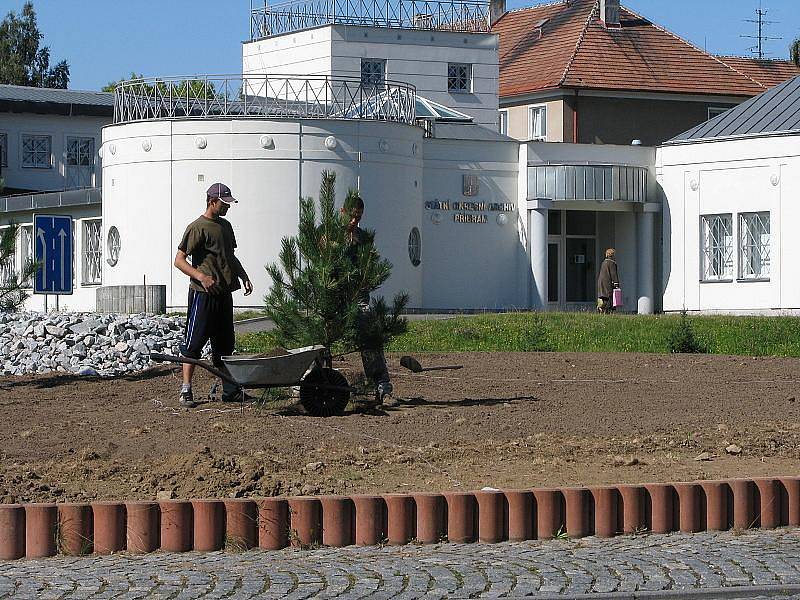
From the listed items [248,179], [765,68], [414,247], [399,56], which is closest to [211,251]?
[248,179]

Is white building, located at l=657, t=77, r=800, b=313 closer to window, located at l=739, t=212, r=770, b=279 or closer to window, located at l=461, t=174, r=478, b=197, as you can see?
window, located at l=739, t=212, r=770, b=279

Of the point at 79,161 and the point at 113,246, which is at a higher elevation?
the point at 79,161

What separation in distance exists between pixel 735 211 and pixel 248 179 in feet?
38.4

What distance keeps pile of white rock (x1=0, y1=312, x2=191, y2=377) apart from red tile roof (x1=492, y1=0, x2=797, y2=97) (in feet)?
121

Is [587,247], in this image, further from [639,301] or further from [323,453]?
[323,453]

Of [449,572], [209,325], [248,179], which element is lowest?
[449,572]

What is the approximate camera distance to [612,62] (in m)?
57.3

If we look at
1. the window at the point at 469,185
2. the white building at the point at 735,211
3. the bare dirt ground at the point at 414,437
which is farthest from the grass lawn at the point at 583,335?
the window at the point at 469,185

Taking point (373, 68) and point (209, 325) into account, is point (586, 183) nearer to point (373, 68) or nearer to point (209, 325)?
point (373, 68)

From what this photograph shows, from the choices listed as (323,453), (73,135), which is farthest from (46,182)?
(323,453)

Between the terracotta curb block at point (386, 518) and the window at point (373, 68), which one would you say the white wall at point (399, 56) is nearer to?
the window at point (373, 68)

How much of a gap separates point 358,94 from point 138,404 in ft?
79.1

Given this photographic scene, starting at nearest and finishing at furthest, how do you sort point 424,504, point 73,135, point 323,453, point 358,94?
point 424,504
point 323,453
point 358,94
point 73,135

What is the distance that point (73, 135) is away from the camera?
2445 inches
